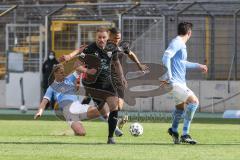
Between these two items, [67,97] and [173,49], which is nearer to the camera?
[173,49]

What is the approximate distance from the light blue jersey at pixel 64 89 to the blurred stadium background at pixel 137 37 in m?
10.8

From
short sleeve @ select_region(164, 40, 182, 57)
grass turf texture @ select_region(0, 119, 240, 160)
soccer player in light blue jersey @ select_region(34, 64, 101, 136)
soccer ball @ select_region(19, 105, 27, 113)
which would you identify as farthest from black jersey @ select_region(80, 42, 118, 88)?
soccer ball @ select_region(19, 105, 27, 113)

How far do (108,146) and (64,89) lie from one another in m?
5.58

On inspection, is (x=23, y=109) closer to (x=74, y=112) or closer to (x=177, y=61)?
(x=74, y=112)

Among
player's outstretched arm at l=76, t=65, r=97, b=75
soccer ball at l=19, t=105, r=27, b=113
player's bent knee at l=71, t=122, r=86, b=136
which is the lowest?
soccer ball at l=19, t=105, r=27, b=113

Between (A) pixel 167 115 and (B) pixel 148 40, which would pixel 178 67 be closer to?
(A) pixel 167 115

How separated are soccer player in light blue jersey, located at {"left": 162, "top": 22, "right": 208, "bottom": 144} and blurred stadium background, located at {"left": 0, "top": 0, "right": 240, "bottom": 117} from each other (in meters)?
14.7

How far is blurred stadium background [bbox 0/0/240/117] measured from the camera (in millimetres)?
32969

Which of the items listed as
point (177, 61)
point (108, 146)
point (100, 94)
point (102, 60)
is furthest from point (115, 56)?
point (108, 146)

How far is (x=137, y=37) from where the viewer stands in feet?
112

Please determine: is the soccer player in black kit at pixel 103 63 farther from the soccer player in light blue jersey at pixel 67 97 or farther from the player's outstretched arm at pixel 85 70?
the soccer player in light blue jersey at pixel 67 97

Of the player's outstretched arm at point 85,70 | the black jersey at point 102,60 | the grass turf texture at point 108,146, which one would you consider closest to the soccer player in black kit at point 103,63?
the black jersey at point 102,60

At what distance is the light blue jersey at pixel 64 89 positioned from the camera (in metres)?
21.5

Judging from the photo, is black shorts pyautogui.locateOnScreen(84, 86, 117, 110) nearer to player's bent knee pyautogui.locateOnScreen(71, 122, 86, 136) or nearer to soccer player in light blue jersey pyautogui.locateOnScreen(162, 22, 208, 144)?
player's bent knee pyautogui.locateOnScreen(71, 122, 86, 136)
